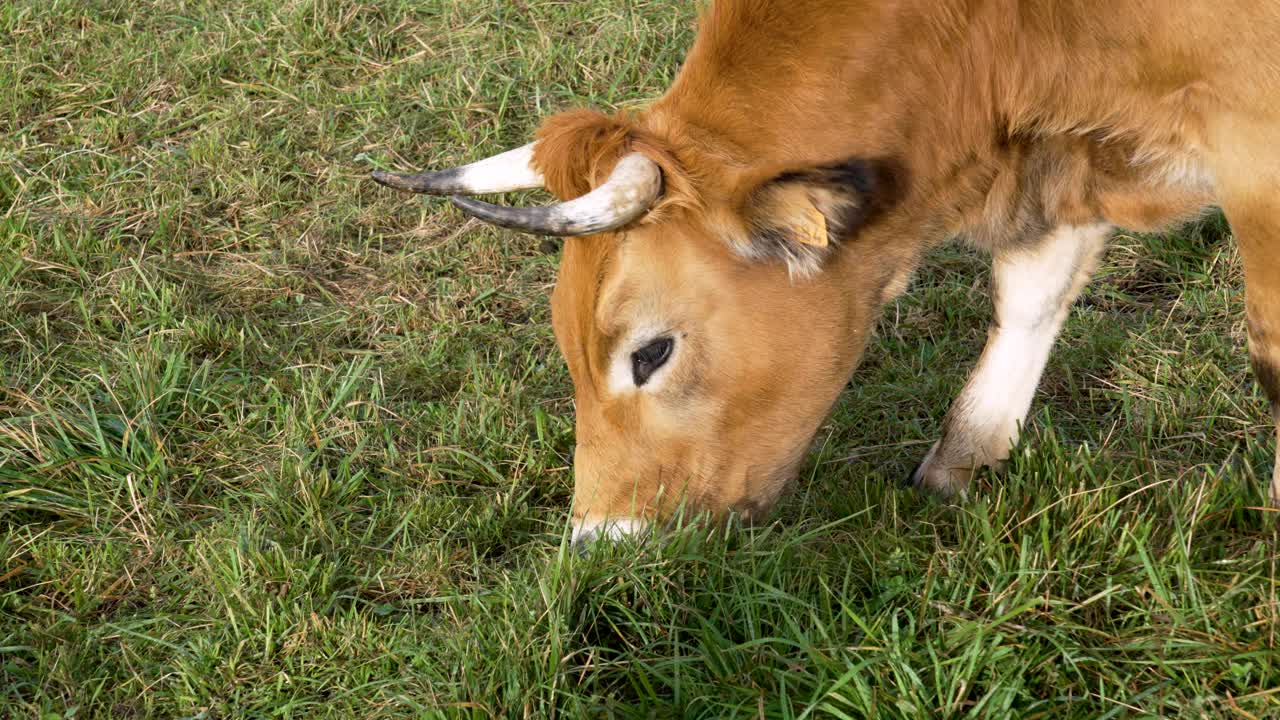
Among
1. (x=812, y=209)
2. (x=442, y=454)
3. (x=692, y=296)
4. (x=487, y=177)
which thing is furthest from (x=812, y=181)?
(x=442, y=454)

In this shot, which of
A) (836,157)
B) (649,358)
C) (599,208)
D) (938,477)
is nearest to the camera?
(599,208)

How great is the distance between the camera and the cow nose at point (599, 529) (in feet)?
10.3

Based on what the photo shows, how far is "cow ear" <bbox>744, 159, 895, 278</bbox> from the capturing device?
2.86 metres

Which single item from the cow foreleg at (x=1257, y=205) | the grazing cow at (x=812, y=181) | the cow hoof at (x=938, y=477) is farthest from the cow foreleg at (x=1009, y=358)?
the cow foreleg at (x=1257, y=205)

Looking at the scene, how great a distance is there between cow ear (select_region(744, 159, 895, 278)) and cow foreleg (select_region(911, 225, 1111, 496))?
2.99 feet

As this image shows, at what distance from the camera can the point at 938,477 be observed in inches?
150

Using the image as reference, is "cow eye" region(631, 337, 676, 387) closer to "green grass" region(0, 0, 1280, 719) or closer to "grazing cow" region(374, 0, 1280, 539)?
"grazing cow" region(374, 0, 1280, 539)

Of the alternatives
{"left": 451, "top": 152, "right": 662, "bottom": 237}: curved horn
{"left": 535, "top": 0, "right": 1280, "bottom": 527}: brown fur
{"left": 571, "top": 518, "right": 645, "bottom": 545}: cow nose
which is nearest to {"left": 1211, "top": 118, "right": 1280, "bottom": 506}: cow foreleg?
{"left": 535, "top": 0, "right": 1280, "bottom": 527}: brown fur

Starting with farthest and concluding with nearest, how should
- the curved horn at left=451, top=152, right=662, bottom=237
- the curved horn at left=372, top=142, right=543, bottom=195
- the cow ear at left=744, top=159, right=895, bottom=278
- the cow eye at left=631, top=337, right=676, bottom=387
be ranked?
the curved horn at left=372, top=142, right=543, bottom=195, the cow eye at left=631, top=337, right=676, bottom=387, the cow ear at left=744, top=159, right=895, bottom=278, the curved horn at left=451, top=152, right=662, bottom=237

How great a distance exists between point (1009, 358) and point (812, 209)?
125 cm

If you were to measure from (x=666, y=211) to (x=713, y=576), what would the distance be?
2.86 feet

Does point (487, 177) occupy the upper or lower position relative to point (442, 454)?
upper

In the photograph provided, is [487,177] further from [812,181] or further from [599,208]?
[812,181]

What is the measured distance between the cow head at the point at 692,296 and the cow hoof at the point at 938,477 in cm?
62
